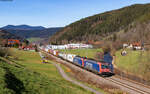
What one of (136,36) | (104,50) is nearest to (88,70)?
(104,50)

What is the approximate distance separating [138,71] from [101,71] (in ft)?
69.1

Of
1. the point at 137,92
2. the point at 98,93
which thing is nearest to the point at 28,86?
the point at 98,93

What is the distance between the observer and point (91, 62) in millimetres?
44781

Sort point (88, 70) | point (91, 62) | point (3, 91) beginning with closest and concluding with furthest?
point (3, 91)
point (91, 62)
point (88, 70)

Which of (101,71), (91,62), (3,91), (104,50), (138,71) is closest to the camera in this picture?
(3,91)

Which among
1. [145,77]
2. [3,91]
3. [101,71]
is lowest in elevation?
[145,77]

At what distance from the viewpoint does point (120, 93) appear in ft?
88.1

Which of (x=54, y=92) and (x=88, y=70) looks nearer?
(x=54, y=92)

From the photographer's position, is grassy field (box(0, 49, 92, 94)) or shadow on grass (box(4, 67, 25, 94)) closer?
shadow on grass (box(4, 67, 25, 94))

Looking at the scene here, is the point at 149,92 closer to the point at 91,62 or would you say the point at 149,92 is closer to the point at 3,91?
the point at 91,62

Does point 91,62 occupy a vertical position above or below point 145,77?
above

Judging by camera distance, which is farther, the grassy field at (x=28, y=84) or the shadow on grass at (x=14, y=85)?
the grassy field at (x=28, y=84)

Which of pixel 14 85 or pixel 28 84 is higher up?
pixel 14 85

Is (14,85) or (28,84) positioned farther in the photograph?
(28,84)
